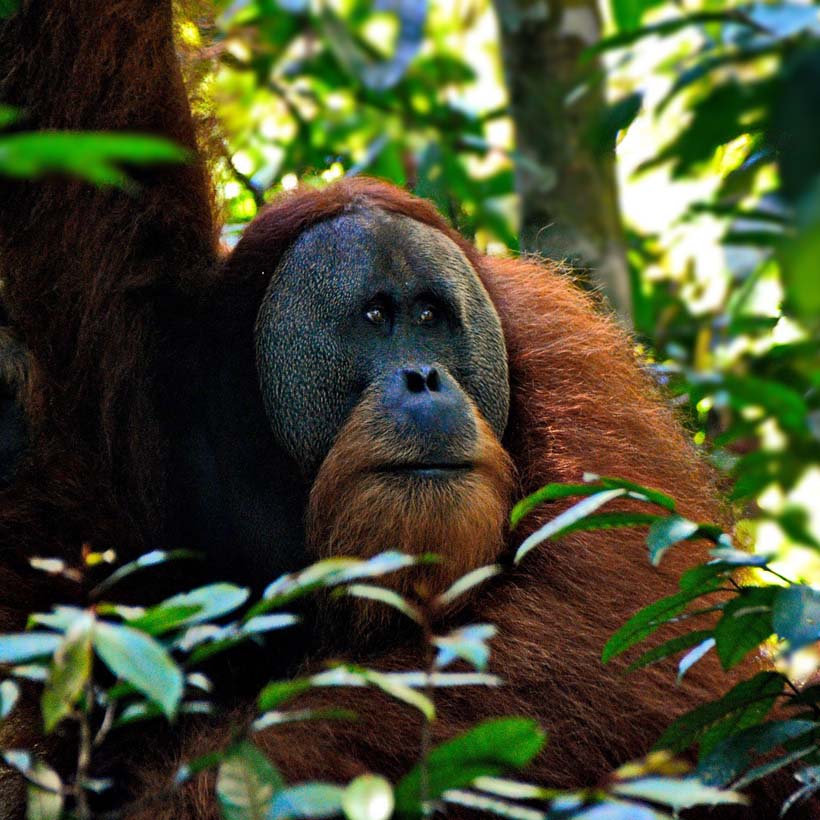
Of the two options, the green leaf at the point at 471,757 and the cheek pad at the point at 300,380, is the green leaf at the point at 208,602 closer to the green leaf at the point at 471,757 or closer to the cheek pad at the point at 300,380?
the green leaf at the point at 471,757

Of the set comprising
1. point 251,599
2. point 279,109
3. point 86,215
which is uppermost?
point 279,109

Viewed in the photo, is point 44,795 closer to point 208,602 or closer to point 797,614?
point 208,602

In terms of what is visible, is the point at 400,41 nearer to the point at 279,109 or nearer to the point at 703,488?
the point at 279,109

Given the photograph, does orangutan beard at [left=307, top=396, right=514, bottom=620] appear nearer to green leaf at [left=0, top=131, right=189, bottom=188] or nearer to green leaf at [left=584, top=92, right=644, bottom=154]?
green leaf at [left=584, top=92, right=644, bottom=154]

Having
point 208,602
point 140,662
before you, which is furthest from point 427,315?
point 140,662

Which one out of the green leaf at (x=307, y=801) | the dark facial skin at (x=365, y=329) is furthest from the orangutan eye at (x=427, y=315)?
the green leaf at (x=307, y=801)

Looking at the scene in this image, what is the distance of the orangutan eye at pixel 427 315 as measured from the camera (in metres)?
3.74

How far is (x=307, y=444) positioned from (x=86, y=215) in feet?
3.17

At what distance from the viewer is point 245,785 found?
175cm

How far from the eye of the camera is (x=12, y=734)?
3.38 meters

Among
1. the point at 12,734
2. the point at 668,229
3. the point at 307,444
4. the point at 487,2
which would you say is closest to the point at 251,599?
the point at 307,444

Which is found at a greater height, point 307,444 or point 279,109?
point 279,109

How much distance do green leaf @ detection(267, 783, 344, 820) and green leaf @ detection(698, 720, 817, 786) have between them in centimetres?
93

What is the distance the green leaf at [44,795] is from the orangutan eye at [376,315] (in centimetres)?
201
